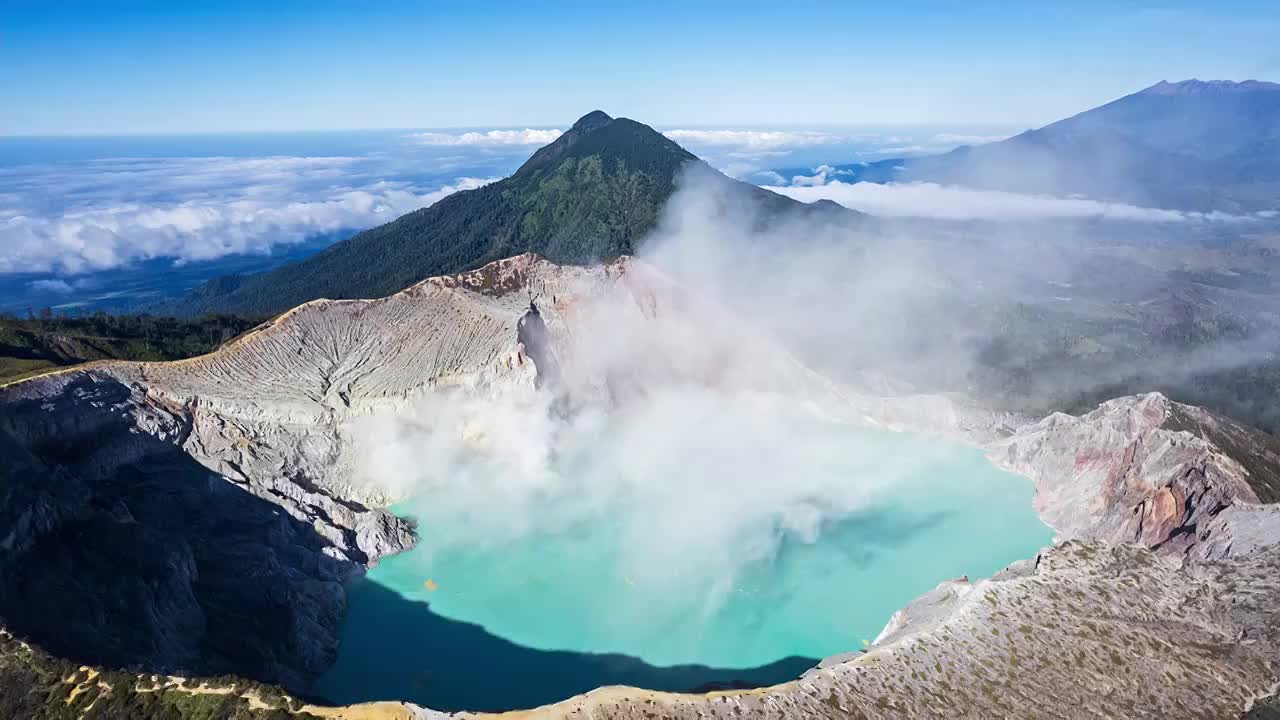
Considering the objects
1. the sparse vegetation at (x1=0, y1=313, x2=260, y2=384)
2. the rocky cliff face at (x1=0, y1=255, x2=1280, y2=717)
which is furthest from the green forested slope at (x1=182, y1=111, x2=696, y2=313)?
the rocky cliff face at (x1=0, y1=255, x2=1280, y2=717)

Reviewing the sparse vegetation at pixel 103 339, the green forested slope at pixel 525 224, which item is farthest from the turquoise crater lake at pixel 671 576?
the green forested slope at pixel 525 224

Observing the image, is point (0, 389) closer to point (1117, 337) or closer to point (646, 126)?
point (1117, 337)

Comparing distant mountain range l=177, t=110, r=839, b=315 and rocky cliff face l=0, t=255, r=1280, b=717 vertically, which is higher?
distant mountain range l=177, t=110, r=839, b=315

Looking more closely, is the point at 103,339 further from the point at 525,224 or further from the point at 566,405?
the point at 525,224

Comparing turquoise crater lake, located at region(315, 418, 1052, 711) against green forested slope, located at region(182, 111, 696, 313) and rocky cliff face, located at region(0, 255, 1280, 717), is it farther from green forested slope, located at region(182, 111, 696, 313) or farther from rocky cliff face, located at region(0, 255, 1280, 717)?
green forested slope, located at region(182, 111, 696, 313)

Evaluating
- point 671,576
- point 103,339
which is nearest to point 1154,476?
point 671,576
